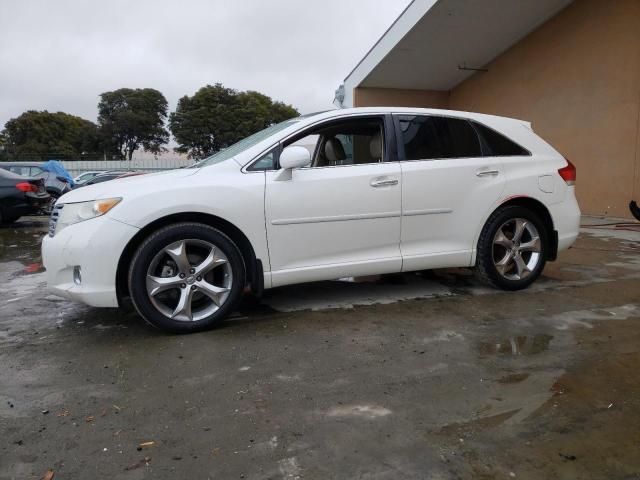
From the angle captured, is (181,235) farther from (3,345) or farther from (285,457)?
(285,457)

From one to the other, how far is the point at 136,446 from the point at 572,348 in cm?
262

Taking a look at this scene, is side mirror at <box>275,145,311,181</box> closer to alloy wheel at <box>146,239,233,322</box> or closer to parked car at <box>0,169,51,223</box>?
alloy wheel at <box>146,239,233,322</box>

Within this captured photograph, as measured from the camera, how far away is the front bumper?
127 inches

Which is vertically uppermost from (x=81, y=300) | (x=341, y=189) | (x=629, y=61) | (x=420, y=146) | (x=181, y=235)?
(x=629, y=61)

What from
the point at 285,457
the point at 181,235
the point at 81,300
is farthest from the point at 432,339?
the point at 81,300

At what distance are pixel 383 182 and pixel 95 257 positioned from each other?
216 centimetres

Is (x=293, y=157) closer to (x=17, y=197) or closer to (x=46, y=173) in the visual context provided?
(x=17, y=197)

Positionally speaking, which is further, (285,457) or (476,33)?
(476,33)

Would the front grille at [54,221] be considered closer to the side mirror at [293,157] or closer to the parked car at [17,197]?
the side mirror at [293,157]

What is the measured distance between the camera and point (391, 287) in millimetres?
4660

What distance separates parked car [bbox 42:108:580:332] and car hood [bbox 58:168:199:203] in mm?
14

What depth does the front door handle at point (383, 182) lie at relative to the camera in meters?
3.82

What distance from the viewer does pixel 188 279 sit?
339 centimetres

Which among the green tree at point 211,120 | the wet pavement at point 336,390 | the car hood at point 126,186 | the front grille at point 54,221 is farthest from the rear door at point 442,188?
the green tree at point 211,120
